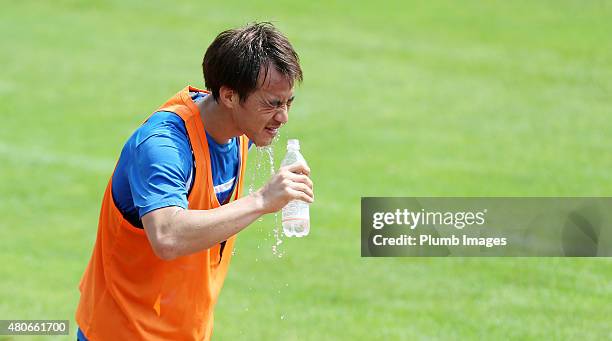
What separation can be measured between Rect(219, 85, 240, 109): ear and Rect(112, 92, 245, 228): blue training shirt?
166 millimetres

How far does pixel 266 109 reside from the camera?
164 inches

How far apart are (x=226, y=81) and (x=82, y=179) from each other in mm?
7540

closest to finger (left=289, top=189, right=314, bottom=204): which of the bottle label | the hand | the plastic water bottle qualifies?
the hand

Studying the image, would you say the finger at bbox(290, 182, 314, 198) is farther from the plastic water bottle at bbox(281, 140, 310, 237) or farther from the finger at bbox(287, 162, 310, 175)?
the plastic water bottle at bbox(281, 140, 310, 237)

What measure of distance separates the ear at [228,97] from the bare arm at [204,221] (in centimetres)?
45

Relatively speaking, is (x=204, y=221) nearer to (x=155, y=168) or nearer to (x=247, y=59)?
(x=155, y=168)

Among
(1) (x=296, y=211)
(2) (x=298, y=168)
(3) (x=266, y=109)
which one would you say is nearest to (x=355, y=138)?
(1) (x=296, y=211)

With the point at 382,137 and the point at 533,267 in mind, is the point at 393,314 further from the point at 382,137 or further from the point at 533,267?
the point at 382,137

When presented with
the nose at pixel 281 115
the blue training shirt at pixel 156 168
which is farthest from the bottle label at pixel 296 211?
the nose at pixel 281 115

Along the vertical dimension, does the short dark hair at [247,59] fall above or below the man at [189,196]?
above

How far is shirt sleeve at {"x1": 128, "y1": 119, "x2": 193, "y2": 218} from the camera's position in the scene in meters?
3.84

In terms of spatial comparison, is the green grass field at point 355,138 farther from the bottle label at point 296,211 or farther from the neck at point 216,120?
the neck at point 216,120

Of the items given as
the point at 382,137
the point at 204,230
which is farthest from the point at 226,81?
the point at 382,137

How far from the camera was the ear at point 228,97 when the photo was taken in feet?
13.7
